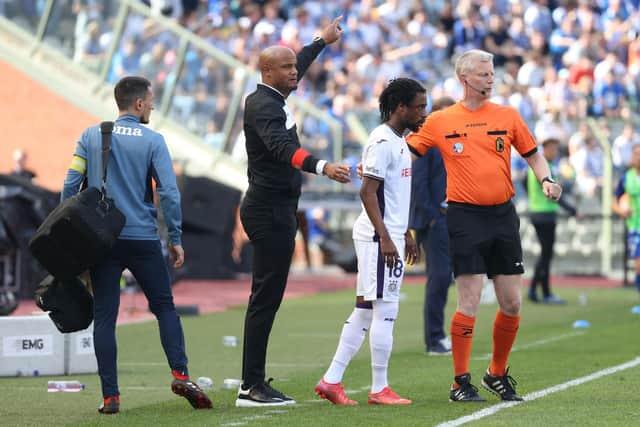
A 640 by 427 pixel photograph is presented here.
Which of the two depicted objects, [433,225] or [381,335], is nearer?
[381,335]

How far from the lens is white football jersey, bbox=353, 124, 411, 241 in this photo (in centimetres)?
938

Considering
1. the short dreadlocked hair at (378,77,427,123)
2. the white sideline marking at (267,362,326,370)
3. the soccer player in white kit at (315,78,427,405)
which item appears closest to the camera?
the soccer player in white kit at (315,78,427,405)

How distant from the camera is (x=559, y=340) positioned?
14.5 metres

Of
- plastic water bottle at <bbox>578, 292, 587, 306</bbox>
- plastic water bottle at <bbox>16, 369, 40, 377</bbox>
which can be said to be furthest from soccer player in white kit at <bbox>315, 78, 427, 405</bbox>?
plastic water bottle at <bbox>578, 292, 587, 306</bbox>

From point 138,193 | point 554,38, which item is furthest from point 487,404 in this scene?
point 554,38

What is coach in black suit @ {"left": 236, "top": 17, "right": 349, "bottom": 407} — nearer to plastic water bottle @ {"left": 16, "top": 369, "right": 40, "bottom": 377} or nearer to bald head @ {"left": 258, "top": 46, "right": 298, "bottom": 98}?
bald head @ {"left": 258, "top": 46, "right": 298, "bottom": 98}

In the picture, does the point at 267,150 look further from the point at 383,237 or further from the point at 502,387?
the point at 502,387

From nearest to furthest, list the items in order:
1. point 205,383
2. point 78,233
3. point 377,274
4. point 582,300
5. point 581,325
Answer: point 78,233, point 377,274, point 205,383, point 581,325, point 582,300

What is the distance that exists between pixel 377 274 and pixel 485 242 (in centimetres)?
73

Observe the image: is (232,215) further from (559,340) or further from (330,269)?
(559,340)

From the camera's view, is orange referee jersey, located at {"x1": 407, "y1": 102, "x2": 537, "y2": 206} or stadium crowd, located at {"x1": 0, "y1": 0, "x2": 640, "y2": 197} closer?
orange referee jersey, located at {"x1": 407, "y1": 102, "x2": 537, "y2": 206}

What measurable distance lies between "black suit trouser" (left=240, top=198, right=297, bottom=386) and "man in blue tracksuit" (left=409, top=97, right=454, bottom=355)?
3821mm

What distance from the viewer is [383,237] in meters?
9.27

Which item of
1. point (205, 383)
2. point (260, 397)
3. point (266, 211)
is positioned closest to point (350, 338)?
point (260, 397)
